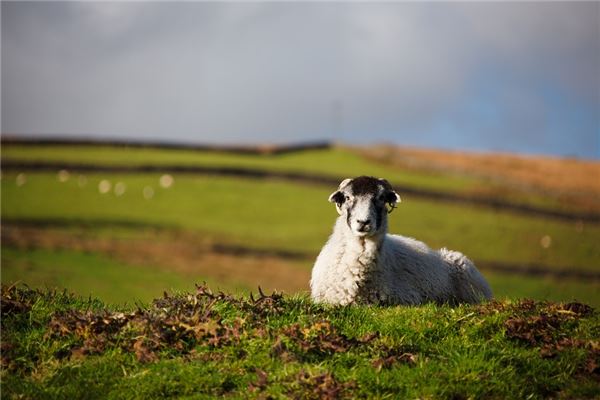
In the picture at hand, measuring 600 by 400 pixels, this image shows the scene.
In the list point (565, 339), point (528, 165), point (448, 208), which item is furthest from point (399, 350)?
point (528, 165)

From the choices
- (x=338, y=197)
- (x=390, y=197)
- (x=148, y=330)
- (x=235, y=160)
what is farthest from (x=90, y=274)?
(x=148, y=330)

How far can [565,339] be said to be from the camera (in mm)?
11578

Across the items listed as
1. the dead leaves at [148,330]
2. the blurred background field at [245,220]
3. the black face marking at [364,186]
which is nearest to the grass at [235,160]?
the blurred background field at [245,220]

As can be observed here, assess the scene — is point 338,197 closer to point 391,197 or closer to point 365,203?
point 365,203

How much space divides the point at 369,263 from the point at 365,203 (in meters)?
1.16

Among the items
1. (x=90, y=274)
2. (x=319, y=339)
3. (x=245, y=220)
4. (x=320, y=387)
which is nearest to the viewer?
(x=320, y=387)

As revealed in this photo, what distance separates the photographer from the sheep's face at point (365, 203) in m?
14.1

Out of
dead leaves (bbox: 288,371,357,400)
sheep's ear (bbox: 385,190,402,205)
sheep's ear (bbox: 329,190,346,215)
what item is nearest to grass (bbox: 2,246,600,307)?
sheep's ear (bbox: 329,190,346,215)

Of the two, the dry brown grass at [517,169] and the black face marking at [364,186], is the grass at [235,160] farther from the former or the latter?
the black face marking at [364,186]

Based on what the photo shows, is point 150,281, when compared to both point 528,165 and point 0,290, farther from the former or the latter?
point 528,165

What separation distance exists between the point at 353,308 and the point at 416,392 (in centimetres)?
280

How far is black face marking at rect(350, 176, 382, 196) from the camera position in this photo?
14547 mm

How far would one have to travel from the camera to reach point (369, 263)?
14492 millimetres

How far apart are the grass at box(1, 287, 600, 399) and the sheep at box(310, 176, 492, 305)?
1861mm
